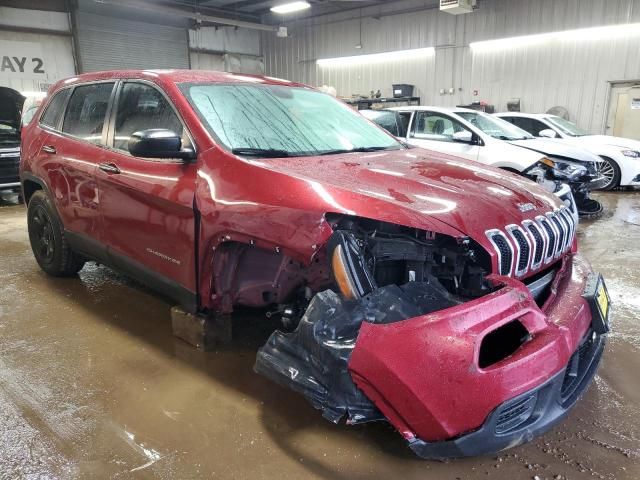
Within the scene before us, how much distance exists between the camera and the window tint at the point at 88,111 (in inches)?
126

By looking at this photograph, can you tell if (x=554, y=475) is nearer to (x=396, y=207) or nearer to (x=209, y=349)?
(x=396, y=207)

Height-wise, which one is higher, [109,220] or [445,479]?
[109,220]

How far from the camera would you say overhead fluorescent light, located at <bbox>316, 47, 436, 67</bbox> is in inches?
586

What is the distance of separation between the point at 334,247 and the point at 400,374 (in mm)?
544

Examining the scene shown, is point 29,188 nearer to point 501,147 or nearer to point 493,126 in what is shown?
point 501,147

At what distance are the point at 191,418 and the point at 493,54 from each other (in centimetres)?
1379

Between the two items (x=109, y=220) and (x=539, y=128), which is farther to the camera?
(x=539, y=128)

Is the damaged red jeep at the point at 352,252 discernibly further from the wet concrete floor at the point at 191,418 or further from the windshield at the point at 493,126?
the windshield at the point at 493,126

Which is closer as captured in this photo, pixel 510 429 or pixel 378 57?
pixel 510 429

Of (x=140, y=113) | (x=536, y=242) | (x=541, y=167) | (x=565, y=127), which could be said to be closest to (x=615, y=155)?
(x=565, y=127)

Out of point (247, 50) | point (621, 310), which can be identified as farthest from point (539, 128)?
point (247, 50)

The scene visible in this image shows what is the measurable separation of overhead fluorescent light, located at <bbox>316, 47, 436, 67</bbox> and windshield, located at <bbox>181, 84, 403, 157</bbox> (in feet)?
42.0

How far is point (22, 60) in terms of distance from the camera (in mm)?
13391

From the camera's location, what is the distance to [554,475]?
6.16 feet
